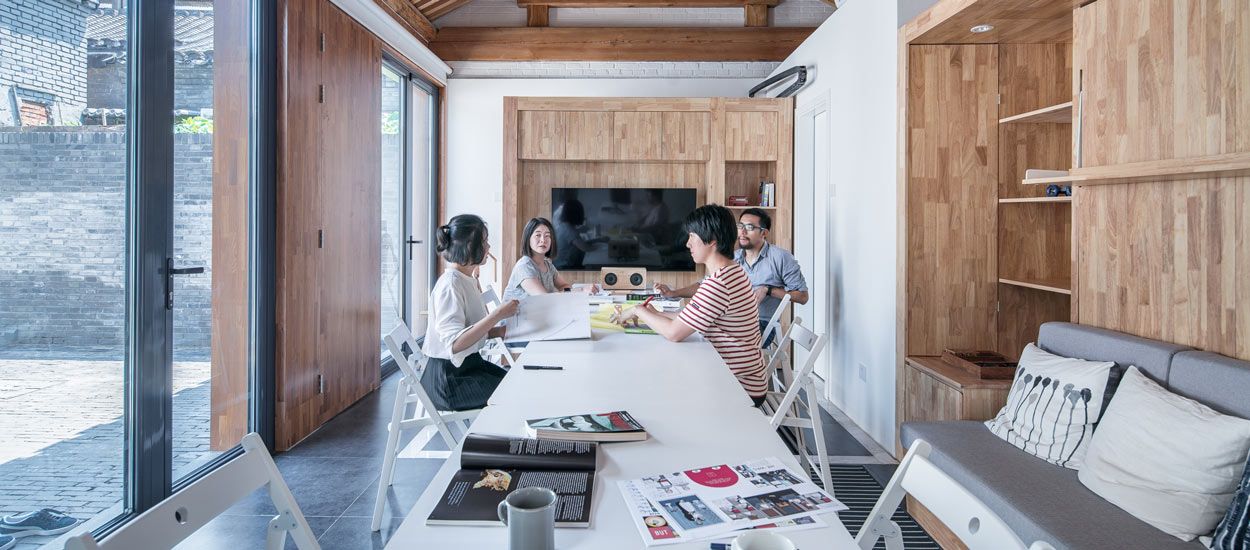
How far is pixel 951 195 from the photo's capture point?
3.49m

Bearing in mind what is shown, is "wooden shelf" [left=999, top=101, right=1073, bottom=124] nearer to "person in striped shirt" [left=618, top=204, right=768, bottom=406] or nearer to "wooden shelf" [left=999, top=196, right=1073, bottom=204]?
"wooden shelf" [left=999, top=196, right=1073, bottom=204]

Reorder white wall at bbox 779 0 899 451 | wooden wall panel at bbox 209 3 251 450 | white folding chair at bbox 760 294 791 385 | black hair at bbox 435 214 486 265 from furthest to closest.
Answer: white wall at bbox 779 0 899 451
white folding chair at bbox 760 294 791 385
wooden wall panel at bbox 209 3 251 450
black hair at bbox 435 214 486 265

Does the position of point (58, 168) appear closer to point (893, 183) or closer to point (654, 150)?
point (893, 183)

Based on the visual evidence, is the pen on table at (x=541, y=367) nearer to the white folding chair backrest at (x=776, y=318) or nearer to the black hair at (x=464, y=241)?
the black hair at (x=464, y=241)

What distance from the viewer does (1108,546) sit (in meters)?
1.67

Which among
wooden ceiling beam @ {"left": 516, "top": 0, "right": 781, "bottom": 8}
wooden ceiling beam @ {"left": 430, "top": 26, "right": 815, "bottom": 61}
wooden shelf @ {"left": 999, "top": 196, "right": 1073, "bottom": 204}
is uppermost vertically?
wooden ceiling beam @ {"left": 516, "top": 0, "right": 781, "bottom": 8}

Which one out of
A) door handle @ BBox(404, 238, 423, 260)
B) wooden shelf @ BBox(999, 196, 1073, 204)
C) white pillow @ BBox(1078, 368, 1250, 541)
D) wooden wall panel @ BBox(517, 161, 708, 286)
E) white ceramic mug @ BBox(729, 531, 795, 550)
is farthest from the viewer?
wooden wall panel @ BBox(517, 161, 708, 286)

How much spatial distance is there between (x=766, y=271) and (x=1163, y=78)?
2.58 m

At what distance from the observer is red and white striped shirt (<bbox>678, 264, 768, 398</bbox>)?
2703 millimetres

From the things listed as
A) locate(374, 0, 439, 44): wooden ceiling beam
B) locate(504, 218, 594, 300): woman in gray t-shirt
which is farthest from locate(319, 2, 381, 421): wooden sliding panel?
locate(504, 218, 594, 300): woman in gray t-shirt

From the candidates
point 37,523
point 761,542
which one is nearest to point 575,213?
point 37,523

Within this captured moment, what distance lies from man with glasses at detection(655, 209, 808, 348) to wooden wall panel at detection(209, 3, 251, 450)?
2.45 metres

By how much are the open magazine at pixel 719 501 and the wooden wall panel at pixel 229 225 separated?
2.71 metres

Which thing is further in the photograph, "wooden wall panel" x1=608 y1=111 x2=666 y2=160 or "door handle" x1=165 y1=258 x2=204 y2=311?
"wooden wall panel" x1=608 y1=111 x2=666 y2=160
